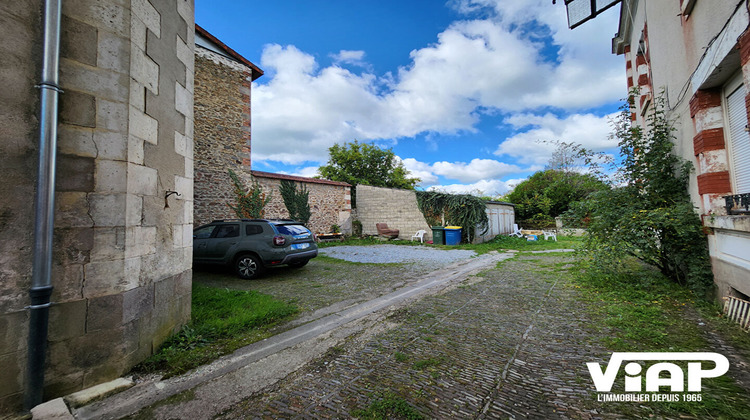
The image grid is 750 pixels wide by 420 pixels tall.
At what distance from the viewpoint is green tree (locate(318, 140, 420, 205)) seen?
111ft

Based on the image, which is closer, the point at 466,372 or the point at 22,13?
the point at 22,13

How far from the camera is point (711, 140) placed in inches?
158

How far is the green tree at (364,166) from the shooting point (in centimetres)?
3375

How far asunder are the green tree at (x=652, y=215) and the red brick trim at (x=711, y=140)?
54cm

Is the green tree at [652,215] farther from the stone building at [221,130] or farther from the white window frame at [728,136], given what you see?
the stone building at [221,130]

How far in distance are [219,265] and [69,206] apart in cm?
510

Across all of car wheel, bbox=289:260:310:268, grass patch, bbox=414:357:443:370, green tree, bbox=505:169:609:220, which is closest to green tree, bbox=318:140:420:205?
green tree, bbox=505:169:609:220

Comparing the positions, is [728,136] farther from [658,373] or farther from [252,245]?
[252,245]

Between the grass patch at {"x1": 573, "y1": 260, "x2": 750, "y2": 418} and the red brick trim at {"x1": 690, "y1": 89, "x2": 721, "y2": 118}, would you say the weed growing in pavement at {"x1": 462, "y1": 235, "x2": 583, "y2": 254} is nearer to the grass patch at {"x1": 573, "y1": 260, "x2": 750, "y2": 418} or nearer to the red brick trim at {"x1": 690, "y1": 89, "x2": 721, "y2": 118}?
the grass patch at {"x1": 573, "y1": 260, "x2": 750, "y2": 418}

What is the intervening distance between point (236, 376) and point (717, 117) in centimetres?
679

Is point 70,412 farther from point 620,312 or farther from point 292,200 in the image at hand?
point 292,200

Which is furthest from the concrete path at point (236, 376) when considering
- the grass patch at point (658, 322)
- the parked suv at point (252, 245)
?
the parked suv at point (252, 245)

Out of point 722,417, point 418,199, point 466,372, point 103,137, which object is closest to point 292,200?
point 418,199

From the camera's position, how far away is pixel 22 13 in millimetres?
2195
